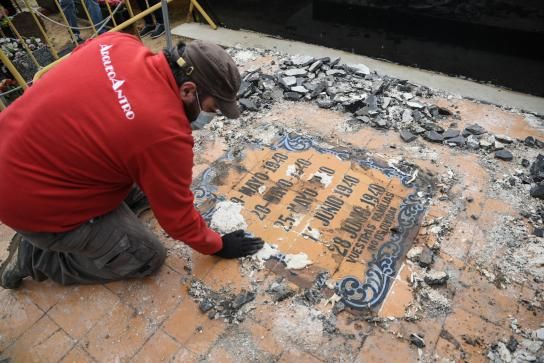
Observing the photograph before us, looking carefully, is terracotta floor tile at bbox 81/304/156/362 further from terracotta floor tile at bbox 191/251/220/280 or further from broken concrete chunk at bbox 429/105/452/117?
broken concrete chunk at bbox 429/105/452/117

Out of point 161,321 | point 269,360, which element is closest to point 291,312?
point 269,360

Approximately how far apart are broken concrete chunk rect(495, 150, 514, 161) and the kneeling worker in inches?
106

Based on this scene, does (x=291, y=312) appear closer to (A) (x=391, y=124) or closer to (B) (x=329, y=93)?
(A) (x=391, y=124)

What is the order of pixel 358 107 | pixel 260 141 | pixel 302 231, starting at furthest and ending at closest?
pixel 358 107
pixel 260 141
pixel 302 231

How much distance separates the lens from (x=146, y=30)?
21.9 ft

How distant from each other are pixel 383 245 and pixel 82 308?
7.19ft

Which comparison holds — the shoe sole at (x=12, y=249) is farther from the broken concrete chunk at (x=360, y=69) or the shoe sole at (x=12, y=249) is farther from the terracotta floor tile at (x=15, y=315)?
the broken concrete chunk at (x=360, y=69)

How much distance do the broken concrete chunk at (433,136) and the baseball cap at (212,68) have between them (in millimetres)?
2389

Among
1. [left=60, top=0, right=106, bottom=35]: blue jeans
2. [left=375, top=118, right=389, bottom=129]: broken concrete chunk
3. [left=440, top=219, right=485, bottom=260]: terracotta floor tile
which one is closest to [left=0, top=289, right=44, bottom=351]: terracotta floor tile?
[left=440, top=219, right=485, bottom=260]: terracotta floor tile

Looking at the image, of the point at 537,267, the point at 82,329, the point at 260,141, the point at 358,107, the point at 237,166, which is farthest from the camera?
the point at 358,107

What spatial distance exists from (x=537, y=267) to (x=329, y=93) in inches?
103

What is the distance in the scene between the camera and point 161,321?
8.04ft

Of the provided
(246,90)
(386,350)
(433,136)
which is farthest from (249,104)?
(386,350)

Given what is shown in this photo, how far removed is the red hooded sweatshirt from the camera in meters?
1.84
